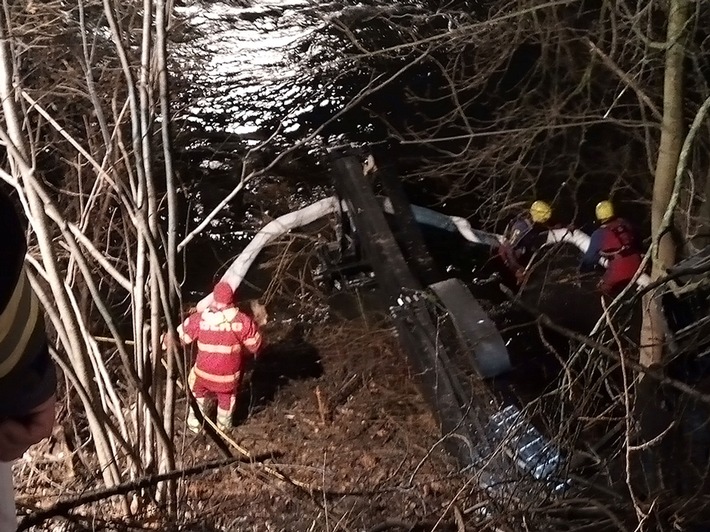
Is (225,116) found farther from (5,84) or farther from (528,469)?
(528,469)

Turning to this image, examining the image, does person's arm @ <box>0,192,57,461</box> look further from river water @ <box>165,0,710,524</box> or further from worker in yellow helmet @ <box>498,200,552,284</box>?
river water @ <box>165,0,710,524</box>

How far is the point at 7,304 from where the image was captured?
4.97 ft

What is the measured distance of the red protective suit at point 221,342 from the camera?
5.65m

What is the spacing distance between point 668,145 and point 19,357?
507cm

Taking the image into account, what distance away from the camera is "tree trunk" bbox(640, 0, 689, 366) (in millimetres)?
4902

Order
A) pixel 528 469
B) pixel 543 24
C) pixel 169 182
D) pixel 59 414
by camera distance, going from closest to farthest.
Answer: pixel 169 182 < pixel 528 469 < pixel 59 414 < pixel 543 24

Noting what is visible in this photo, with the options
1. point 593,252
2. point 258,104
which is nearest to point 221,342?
point 593,252

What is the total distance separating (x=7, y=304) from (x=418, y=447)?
16.7 ft

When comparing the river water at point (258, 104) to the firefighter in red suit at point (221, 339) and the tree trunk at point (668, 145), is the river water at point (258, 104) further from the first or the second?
the tree trunk at point (668, 145)

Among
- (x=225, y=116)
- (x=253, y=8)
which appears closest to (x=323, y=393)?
(x=225, y=116)

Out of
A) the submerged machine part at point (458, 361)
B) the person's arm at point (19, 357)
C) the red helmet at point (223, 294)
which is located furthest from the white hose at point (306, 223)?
the person's arm at point (19, 357)

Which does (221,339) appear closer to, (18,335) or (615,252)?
(615,252)

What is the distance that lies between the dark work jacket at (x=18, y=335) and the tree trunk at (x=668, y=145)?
4.16 meters

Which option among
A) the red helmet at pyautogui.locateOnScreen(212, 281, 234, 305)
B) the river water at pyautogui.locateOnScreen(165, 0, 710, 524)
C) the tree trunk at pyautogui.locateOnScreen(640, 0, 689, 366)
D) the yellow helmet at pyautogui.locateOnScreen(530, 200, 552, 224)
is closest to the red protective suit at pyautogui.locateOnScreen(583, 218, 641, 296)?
the yellow helmet at pyautogui.locateOnScreen(530, 200, 552, 224)
